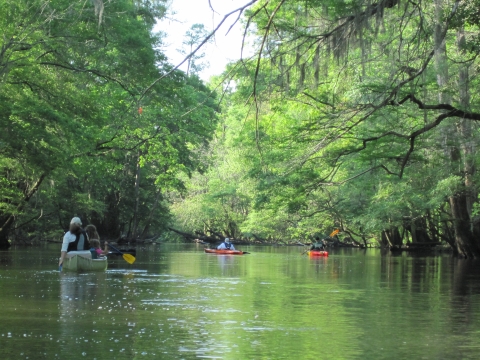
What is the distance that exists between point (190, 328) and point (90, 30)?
1512cm

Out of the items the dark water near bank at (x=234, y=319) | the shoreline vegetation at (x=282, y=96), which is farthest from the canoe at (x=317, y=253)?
the dark water near bank at (x=234, y=319)

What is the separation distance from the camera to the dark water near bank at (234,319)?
25.2ft

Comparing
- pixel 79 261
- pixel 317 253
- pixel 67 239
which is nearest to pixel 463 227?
pixel 317 253

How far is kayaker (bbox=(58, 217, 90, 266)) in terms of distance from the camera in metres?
18.5

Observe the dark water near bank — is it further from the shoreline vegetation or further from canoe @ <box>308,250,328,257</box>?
canoe @ <box>308,250,328,257</box>

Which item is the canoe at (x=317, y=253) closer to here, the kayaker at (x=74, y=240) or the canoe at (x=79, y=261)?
the canoe at (x=79, y=261)

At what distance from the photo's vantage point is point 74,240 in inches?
758

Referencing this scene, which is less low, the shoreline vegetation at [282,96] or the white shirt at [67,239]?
the shoreline vegetation at [282,96]

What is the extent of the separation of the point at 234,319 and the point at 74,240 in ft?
32.6

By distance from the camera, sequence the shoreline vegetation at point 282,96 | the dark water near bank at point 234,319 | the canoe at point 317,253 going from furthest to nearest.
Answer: the canoe at point 317,253
the shoreline vegetation at point 282,96
the dark water near bank at point 234,319

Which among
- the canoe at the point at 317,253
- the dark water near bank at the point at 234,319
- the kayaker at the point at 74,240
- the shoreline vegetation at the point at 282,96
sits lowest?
the dark water near bank at the point at 234,319

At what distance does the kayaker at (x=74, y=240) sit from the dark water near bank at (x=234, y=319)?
4.79 ft

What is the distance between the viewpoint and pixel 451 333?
9047mm

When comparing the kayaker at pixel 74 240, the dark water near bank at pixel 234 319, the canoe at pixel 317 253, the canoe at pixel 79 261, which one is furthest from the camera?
the canoe at pixel 317 253
